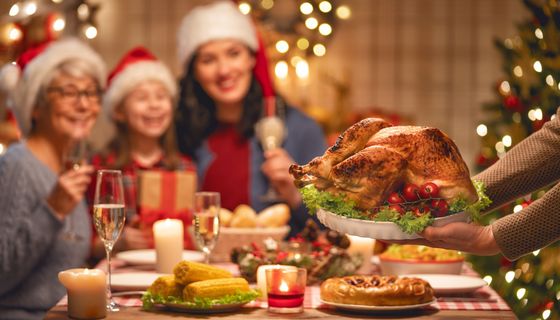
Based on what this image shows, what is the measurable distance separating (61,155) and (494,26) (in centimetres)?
498

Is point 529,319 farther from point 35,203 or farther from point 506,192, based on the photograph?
point 35,203

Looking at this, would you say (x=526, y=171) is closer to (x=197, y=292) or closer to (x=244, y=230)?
(x=197, y=292)

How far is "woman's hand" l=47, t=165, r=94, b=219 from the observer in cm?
337

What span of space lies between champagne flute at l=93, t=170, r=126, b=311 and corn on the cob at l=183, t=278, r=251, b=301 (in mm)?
225

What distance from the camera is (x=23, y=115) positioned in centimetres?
386

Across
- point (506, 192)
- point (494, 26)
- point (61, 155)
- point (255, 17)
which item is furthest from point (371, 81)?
point (506, 192)

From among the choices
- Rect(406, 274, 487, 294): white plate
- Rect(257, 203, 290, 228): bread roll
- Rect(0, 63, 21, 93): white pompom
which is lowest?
Rect(406, 274, 487, 294): white plate

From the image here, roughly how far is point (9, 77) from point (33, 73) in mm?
353

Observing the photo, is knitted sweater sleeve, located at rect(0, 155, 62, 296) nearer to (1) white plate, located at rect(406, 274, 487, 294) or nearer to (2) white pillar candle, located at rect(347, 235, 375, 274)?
(2) white pillar candle, located at rect(347, 235, 375, 274)

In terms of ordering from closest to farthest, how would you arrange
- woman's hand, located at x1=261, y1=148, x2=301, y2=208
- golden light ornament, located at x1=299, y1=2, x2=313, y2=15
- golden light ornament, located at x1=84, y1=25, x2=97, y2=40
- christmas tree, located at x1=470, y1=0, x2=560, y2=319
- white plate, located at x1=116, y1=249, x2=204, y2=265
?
white plate, located at x1=116, y1=249, x2=204, y2=265 < christmas tree, located at x1=470, y1=0, x2=560, y2=319 < woman's hand, located at x1=261, y1=148, x2=301, y2=208 < golden light ornament, located at x1=84, y1=25, x2=97, y2=40 < golden light ornament, located at x1=299, y1=2, x2=313, y2=15

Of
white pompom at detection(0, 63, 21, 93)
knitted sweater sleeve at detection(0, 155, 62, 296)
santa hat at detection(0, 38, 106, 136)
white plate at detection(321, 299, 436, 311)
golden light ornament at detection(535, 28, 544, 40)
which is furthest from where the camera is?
white pompom at detection(0, 63, 21, 93)

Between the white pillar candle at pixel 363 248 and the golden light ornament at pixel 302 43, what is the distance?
2752mm

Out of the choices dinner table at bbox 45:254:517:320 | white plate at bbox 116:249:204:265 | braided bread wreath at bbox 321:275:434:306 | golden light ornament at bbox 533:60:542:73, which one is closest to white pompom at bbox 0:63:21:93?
white plate at bbox 116:249:204:265

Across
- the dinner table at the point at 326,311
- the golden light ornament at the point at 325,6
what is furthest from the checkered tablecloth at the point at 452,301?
the golden light ornament at the point at 325,6
